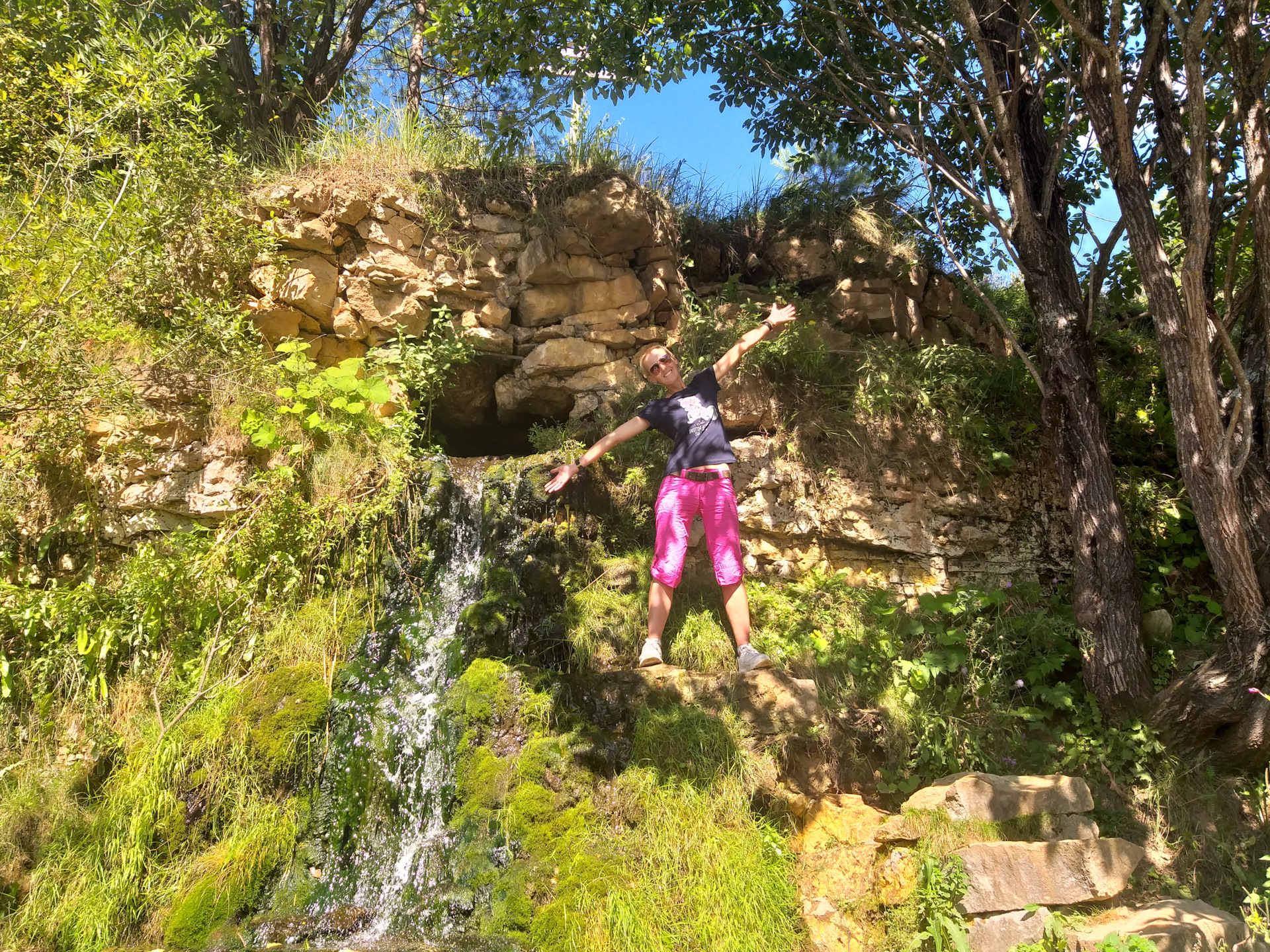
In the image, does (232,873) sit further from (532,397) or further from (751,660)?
(532,397)

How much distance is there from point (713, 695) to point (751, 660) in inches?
13.1

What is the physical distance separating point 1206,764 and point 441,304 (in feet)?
21.0

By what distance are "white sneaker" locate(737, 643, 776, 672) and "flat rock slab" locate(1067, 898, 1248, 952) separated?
73.7 inches

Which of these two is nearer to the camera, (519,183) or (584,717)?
(584,717)

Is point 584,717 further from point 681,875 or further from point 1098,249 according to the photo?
point 1098,249

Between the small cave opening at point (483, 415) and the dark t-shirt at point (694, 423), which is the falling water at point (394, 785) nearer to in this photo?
the dark t-shirt at point (694, 423)

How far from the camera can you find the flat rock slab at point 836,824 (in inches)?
147

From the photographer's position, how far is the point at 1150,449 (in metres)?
5.90

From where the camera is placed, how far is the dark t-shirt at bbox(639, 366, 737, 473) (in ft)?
15.6

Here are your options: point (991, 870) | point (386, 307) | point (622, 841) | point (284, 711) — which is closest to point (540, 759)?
point (622, 841)

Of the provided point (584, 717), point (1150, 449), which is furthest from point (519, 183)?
point (1150, 449)

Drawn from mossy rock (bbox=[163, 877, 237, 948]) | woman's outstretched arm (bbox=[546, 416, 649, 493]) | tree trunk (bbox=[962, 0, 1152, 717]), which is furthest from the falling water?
tree trunk (bbox=[962, 0, 1152, 717])

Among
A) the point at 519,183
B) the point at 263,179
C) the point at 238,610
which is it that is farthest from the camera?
the point at 519,183

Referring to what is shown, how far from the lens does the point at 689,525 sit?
15.6 feet
